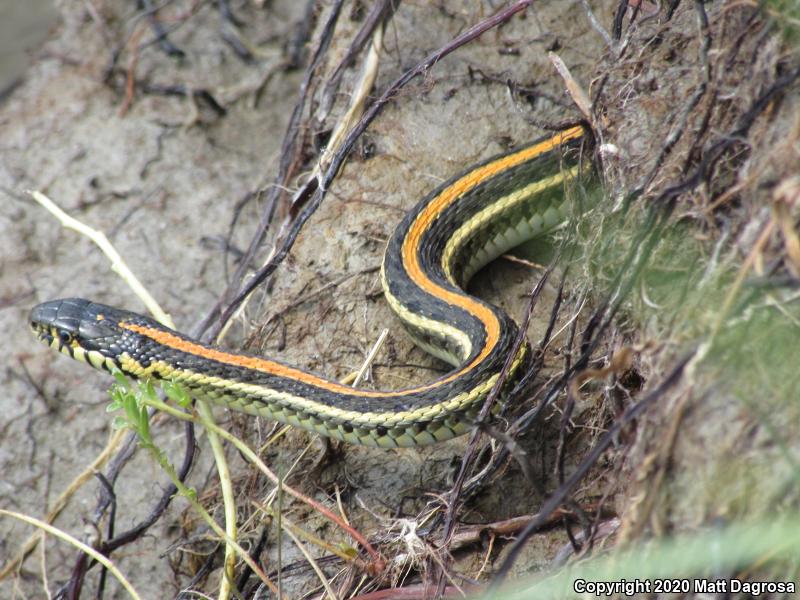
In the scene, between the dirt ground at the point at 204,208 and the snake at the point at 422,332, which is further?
the dirt ground at the point at 204,208

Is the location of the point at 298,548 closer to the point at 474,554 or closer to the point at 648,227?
the point at 474,554

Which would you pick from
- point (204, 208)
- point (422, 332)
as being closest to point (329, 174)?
point (422, 332)

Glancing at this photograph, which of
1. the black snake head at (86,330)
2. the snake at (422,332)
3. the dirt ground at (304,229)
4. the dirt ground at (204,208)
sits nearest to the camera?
the dirt ground at (304,229)

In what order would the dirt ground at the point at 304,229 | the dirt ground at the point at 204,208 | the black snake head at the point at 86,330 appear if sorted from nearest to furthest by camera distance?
the dirt ground at the point at 304,229 < the black snake head at the point at 86,330 < the dirt ground at the point at 204,208

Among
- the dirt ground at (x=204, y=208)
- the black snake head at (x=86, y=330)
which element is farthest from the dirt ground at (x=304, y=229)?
the black snake head at (x=86, y=330)

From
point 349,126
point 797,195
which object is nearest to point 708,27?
point 797,195

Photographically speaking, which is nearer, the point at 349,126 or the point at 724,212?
the point at 724,212

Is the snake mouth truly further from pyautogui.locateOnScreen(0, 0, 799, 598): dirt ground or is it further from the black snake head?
pyautogui.locateOnScreen(0, 0, 799, 598): dirt ground

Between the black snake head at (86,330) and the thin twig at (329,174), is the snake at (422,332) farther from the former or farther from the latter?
the thin twig at (329,174)
